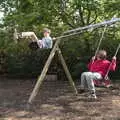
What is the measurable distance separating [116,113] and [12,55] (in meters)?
8.43

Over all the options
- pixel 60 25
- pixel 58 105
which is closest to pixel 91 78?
pixel 58 105

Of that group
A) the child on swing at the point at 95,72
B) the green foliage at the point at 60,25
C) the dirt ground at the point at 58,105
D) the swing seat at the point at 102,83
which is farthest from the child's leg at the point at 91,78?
the green foliage at the point at 60,25

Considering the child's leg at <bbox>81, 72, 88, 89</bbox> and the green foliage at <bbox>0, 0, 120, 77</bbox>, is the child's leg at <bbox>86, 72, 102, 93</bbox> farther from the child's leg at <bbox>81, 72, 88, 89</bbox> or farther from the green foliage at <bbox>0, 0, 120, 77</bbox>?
the green foliage at <bbox>0, 0, 120, 77</bbox>

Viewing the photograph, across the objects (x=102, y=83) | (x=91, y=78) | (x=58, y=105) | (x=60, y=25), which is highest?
(x=60, y=25)

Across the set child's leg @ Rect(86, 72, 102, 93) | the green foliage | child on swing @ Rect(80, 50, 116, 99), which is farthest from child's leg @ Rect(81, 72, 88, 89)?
the green foliage

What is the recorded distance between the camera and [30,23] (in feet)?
44.7

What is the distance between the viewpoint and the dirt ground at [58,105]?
7873 mm

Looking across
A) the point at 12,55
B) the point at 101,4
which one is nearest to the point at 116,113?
the point at 101,4

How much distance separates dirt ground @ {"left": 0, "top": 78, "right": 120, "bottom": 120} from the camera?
7873mm

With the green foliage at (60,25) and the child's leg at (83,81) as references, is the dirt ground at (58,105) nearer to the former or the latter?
the child's leg at (83,81)

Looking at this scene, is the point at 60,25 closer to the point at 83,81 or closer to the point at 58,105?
the point at 83,81

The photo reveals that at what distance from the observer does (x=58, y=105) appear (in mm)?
9039

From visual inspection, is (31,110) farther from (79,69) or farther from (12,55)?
(12,55)

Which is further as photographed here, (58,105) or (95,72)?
(95,72)
